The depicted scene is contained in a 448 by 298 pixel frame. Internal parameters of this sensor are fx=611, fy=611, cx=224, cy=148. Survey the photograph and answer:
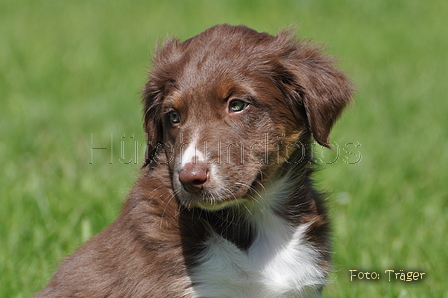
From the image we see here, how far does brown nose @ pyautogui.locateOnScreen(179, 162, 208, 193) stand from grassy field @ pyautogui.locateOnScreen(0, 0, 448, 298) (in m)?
1.06

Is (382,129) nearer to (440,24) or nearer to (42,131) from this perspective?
(42,131)

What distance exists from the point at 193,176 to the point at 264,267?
2.66ft

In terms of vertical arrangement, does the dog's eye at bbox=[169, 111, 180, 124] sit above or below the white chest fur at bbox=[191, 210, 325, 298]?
above

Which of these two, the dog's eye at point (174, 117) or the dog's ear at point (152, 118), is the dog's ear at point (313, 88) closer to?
the dog's eye at point (174, 117)

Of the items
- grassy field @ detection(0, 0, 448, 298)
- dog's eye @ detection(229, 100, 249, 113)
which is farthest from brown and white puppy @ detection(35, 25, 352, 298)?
grassy field @ detection(0, 0, 448, 298)

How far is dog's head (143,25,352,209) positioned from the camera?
348cm

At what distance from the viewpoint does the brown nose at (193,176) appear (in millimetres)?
3324

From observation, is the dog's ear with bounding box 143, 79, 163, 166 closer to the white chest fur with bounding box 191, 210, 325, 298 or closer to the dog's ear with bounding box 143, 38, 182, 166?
the dog's ear with bounding box 143, 38, 182, 166

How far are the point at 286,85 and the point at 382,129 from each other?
5.22 metres

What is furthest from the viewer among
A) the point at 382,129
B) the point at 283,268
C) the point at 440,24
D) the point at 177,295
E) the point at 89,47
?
the point at 440,24

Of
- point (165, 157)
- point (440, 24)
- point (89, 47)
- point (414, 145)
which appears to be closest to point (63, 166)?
point (165, 157)

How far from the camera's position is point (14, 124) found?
805 centimetres

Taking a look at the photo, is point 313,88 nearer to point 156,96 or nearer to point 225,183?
point 225,183

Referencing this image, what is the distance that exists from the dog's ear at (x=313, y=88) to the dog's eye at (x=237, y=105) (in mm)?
345
